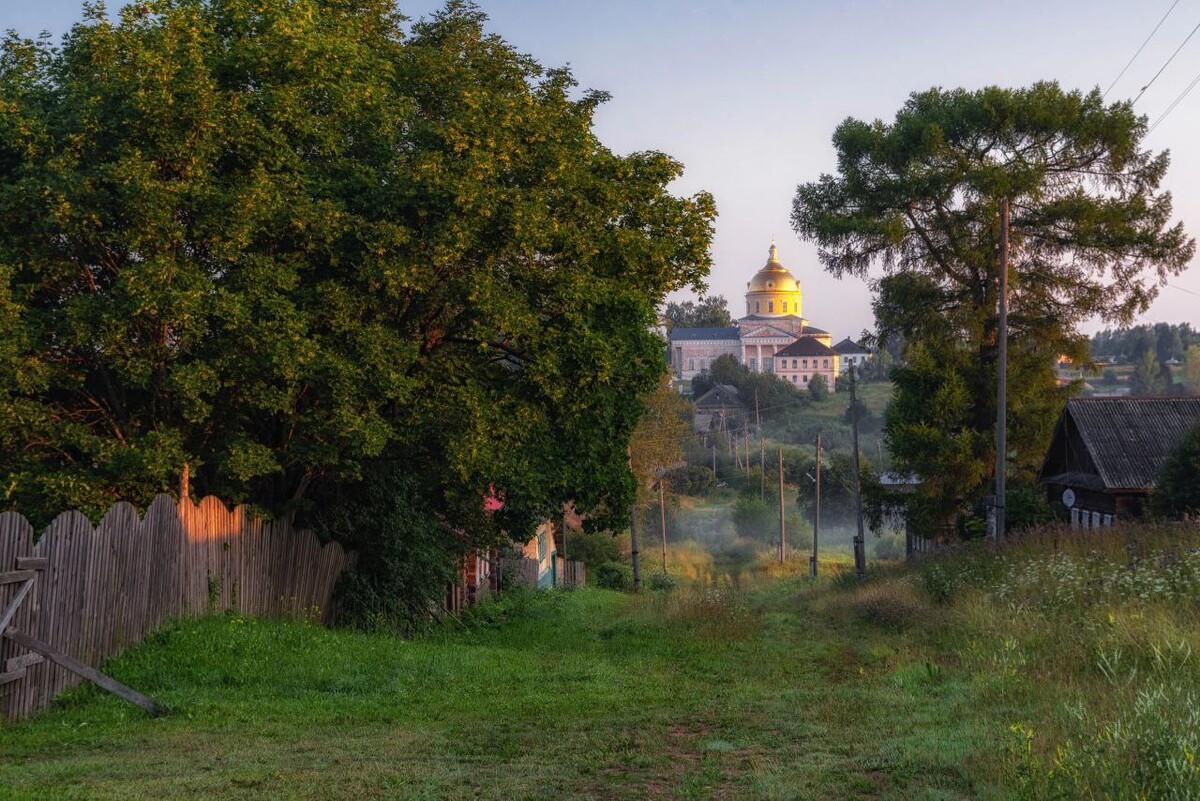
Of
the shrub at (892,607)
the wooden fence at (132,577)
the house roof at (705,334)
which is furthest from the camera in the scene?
the house roof at (705,334)

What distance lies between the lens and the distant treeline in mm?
172375

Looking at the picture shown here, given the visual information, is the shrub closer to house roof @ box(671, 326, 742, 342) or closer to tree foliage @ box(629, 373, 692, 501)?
tree foliage @ box(629, 373, 692, 501)

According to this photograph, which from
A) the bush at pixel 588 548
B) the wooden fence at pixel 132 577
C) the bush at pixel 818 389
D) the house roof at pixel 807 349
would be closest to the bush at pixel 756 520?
the bush at pixel 588 548

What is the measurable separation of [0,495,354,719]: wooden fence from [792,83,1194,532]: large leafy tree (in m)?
24.5

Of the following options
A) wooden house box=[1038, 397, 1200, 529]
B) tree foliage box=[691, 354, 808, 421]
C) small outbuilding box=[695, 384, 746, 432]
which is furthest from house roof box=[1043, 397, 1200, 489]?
tree foliage box=[691, 354, 808, 421]

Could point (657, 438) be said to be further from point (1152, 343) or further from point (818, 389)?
point (1152, 343)

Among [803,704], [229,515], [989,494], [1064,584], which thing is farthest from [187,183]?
[989,494]

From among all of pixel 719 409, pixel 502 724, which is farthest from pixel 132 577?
pixel 719 409

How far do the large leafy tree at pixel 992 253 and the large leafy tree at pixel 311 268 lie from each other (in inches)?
761

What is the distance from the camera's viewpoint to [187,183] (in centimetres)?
1566

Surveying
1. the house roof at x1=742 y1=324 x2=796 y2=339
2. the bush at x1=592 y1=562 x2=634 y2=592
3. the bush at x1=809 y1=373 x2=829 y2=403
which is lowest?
the bush at x1=592 y1=562 x2=634 y2=592

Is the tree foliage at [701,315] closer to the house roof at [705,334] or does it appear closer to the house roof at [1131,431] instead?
the house roof at [705,334]

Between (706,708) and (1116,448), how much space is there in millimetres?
23546

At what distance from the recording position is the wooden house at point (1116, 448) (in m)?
30.8
